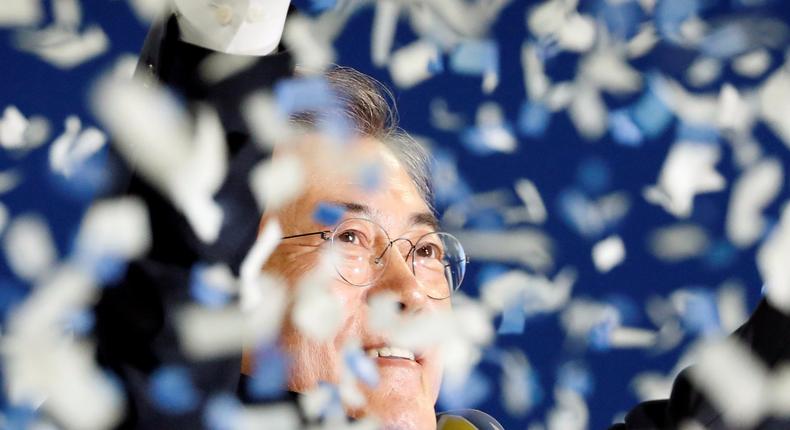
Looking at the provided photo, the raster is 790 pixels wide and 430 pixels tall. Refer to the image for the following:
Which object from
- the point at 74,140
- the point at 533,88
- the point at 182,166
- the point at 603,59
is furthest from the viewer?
the point at 533,88

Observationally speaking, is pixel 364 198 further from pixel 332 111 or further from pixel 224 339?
pixel 224 339

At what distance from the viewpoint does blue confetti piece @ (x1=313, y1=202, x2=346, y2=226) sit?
169 centimetres

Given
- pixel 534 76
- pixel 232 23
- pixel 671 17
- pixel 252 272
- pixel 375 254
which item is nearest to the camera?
pixel 232 23

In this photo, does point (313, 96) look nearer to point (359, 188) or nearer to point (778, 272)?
point (359, 188)

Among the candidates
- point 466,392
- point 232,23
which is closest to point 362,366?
point 466,392

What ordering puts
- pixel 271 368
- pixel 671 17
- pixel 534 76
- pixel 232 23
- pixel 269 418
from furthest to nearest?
pixel 534 76 < pixel 671 17 < pixel 271 368 < pixel 269 418 < pixel 232 23

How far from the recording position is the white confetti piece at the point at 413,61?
1.73 metres

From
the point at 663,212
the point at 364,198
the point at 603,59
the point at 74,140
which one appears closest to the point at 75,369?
the point at 74,140

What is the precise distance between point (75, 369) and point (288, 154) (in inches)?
27.7

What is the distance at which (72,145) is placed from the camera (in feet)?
5.24

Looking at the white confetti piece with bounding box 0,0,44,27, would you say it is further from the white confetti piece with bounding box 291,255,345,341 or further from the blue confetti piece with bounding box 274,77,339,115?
the white confetti piece with bounding box 291,255,345,341

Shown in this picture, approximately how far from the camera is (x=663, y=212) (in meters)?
1.92

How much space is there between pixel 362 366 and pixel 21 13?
0.68 m

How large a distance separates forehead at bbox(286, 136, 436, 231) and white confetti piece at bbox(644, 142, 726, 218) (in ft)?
1.35
